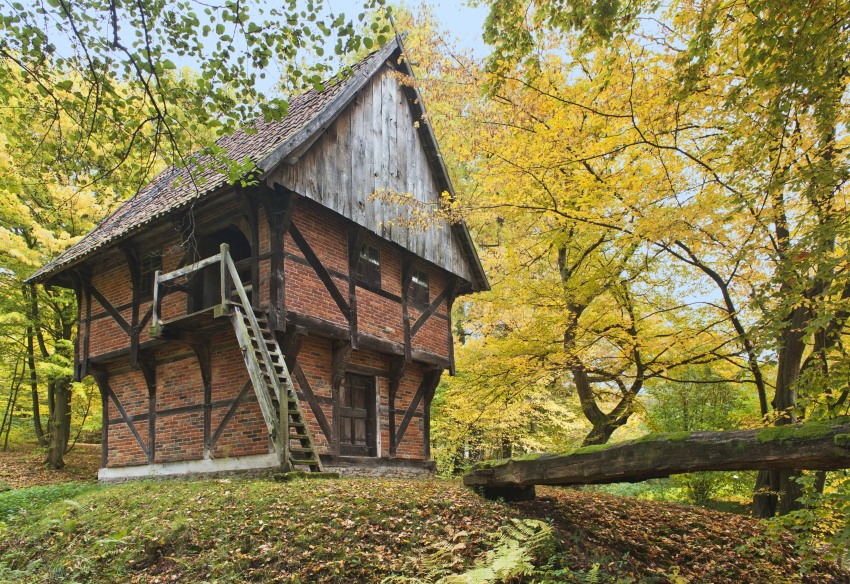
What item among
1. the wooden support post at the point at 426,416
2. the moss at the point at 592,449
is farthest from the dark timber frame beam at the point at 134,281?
the moss at the point at 592,449

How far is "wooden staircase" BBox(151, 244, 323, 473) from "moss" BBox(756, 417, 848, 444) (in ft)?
21.7

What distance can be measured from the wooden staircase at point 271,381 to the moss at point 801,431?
6625 mm

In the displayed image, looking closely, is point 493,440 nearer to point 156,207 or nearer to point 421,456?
point 421,456

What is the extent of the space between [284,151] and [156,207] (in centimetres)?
410

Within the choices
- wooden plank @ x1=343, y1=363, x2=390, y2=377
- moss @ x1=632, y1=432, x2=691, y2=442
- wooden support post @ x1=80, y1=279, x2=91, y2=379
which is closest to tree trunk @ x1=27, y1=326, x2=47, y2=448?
wooden support post @ x1=80, y1=279, x2=91, y2=379

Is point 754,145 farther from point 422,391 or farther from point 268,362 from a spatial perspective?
point 422,391

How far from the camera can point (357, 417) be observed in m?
13.1

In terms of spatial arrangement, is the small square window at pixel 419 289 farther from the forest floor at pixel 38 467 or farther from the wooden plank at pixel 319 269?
the forest floor at pixel 38 467

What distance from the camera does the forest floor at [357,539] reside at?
5793 millimetres

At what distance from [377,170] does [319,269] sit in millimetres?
3205

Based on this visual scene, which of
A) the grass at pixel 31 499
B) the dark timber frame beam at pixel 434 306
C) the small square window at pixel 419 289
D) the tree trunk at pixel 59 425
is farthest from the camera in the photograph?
the tree trunk at pixel 59 425

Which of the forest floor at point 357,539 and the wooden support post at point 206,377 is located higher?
the wooden support post at point 206,377

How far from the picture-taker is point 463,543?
605cm

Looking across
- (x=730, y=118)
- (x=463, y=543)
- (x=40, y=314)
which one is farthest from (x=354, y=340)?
(x=40, y=314)
